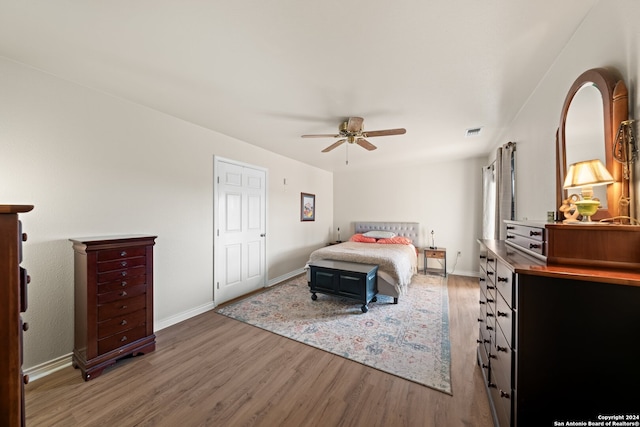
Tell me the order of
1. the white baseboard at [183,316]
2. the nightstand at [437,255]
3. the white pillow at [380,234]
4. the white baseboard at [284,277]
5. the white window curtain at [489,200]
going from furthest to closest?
the white pillow at [380,234], the nightstand at [437,255], the white baseboard at [284,277], the white window curtain at [489,200], the white baseboard at [183,316]

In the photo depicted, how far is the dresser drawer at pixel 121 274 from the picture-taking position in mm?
2049

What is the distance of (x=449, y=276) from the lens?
502cm

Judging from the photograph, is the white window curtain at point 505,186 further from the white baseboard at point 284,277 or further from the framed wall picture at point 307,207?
the white baseboard at point 284,277

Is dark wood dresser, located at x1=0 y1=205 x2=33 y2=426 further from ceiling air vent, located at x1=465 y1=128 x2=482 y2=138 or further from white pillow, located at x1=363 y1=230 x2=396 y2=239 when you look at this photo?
white pillow, located at x1=363 y1=230 x2=396 y2=239

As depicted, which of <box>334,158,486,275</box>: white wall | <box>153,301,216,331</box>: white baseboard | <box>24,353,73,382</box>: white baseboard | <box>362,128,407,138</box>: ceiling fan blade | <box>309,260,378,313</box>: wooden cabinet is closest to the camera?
<box>24,353,73,382</box>: white baseboard

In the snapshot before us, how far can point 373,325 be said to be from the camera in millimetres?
2891

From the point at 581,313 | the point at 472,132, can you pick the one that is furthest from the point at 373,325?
the point at 472,132

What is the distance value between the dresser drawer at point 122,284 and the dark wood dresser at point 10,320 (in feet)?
4.14

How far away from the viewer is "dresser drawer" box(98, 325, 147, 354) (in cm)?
203

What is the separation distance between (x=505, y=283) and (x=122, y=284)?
9.87 ft

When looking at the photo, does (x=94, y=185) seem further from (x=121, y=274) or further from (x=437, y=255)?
(x=437, y=255)

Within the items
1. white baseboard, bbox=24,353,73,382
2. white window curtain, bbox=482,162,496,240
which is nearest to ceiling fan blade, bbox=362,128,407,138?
white window curtain, bbox=482,162,496,240

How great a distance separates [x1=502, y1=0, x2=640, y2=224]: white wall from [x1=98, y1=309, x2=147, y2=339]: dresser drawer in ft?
12.1

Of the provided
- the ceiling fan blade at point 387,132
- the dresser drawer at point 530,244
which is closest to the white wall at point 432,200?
the ceiling fan blade at point 387,132
